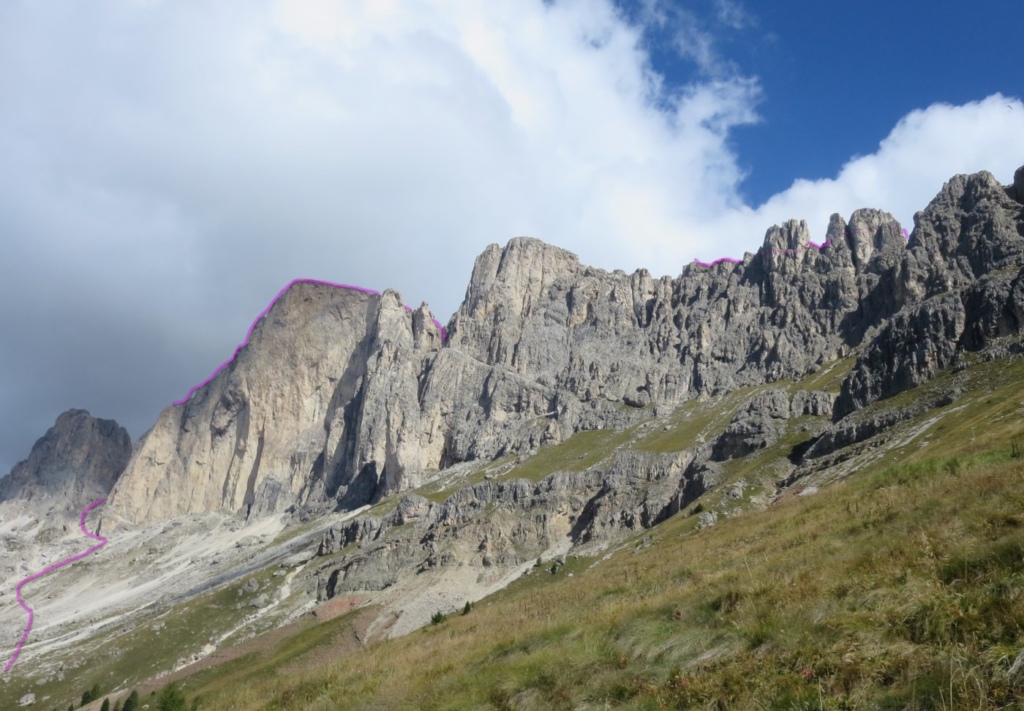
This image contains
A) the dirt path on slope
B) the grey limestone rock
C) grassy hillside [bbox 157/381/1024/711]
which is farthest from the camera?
the grey limestone rock

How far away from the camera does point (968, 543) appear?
1170 centimetres

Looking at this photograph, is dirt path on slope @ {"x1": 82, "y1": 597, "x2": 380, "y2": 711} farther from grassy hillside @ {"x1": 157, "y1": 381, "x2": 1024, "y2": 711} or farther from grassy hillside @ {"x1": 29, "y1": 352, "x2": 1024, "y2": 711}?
grassy hillside @ {"x1": 157, "y1": 381, "x2": 1024, "y2": 711}

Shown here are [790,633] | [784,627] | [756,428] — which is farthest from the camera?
[756,428]

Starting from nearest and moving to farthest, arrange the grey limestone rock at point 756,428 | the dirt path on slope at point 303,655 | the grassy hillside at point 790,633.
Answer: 1. the grassy hillside at point 790,633
2. the dirt path on slope at point 303,655
3. the grey limestone rock at point 756,428

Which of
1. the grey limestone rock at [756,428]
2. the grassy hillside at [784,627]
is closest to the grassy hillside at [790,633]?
the grassy hillside at [784,627]

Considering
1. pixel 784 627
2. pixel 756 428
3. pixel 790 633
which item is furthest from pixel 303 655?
pixel 756 428

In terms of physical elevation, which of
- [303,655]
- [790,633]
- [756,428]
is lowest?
[303,655]

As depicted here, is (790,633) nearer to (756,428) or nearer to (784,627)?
(784,627)

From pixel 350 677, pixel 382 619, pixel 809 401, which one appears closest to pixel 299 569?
pixel 382 619

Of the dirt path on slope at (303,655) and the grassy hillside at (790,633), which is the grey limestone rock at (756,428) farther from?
the grassy hillside at (790,633)

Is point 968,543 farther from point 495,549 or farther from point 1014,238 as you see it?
point 1014,238

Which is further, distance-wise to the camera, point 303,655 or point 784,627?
point 303,655

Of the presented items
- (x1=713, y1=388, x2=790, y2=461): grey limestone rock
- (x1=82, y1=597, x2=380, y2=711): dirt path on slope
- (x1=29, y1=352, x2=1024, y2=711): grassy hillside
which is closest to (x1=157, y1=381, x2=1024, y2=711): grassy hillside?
(x1=29, y1=352, x2=1024, y2=711): grassy hillside

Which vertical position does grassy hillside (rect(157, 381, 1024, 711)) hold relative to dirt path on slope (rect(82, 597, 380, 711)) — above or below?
above
